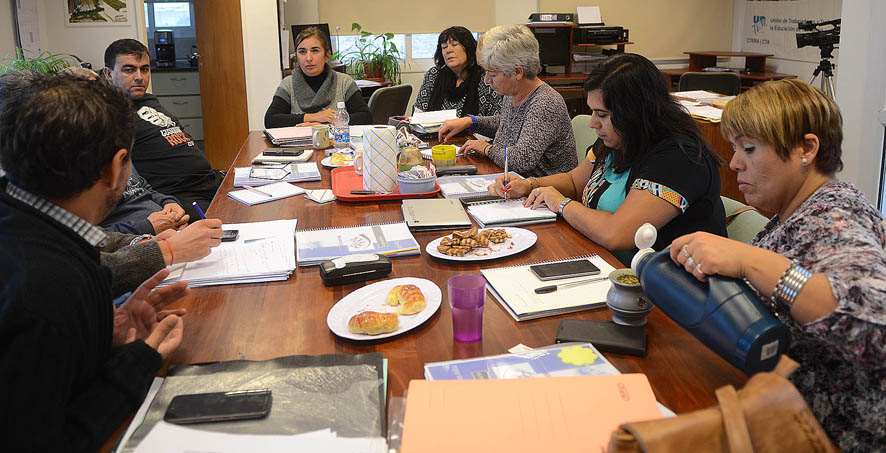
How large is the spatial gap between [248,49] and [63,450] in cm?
515

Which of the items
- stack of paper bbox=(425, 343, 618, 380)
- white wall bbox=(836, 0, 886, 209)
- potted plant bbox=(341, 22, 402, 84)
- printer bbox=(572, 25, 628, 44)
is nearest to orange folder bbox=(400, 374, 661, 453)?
stack of paper bbox=(425, 343, 618, 380)

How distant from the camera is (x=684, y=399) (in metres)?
1.05

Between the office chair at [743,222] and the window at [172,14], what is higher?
the window at [172,14]

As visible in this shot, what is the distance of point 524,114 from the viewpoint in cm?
285

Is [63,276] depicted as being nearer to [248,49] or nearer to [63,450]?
[63,450]

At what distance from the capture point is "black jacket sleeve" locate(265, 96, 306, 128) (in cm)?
397

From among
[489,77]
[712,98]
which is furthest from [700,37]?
[489,77]

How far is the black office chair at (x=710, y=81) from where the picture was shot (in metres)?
5.46

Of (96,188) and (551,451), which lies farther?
(96,188)

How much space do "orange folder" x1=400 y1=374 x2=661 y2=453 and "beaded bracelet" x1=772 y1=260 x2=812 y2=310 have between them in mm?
257

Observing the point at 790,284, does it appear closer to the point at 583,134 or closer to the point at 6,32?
the point at 583,134

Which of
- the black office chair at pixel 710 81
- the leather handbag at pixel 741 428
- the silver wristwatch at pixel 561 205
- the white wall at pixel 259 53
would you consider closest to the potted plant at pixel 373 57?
the white wall at pixel 259 53

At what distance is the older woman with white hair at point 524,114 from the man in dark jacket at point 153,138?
1307 mm

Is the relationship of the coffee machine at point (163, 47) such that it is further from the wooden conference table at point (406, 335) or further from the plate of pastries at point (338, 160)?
the wooden conference table at point (406, 335)
